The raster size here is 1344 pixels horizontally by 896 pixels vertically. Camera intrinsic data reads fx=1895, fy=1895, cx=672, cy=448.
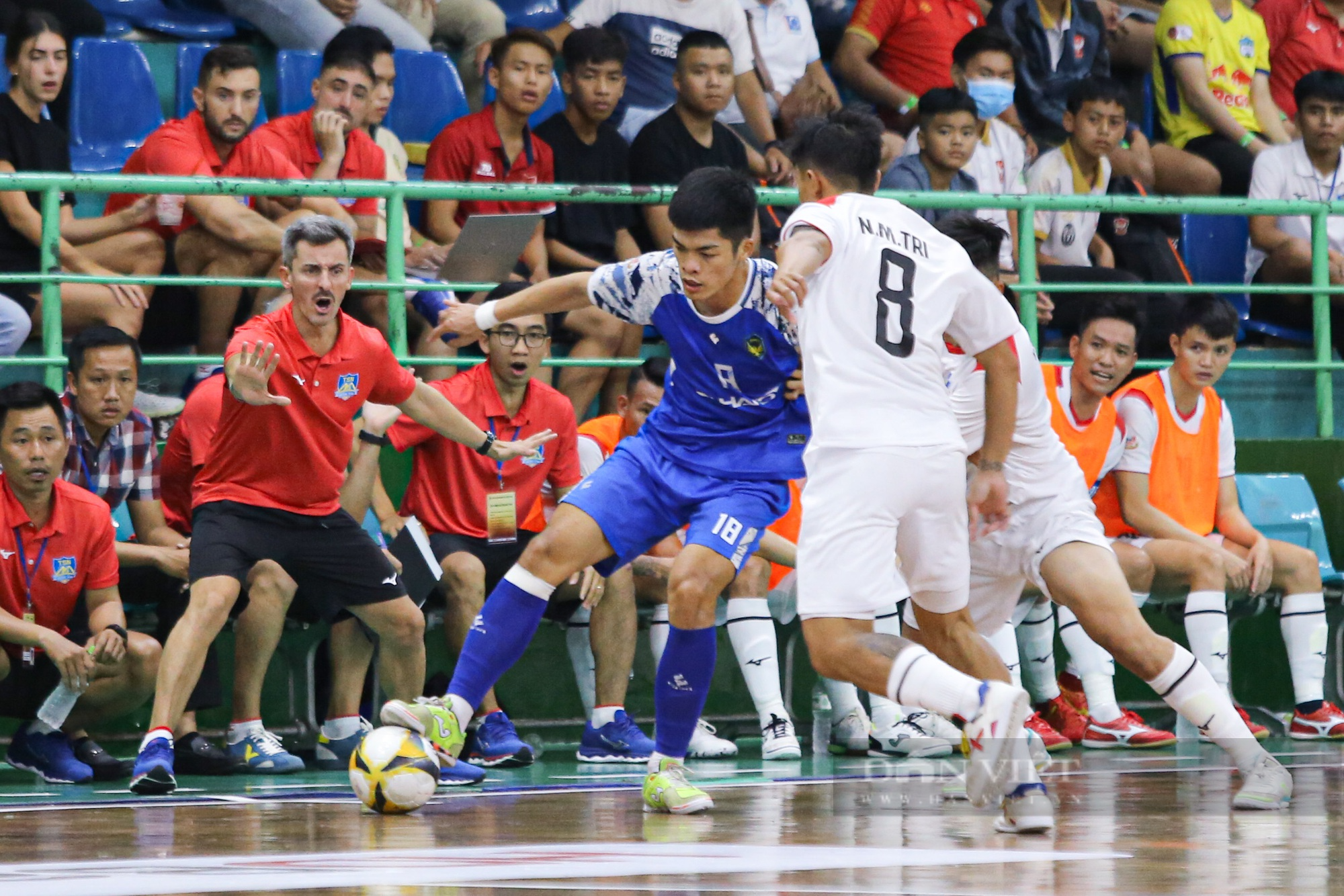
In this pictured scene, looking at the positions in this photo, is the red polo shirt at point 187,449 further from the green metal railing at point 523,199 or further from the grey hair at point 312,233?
the grey hair at point 312,233

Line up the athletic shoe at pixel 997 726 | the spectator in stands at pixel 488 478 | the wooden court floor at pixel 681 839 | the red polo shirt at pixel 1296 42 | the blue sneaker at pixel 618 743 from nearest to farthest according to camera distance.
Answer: the wooden court floor at pixel 681 839 < the athletic shoe at pixel 997 726 < the spectator in stands at pixel 488 478 < the blue sneaker at pixel 618 743 < the red polo shirt at pixel 1296 42

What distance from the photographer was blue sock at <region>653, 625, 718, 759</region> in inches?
254

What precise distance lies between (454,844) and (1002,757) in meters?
1.55

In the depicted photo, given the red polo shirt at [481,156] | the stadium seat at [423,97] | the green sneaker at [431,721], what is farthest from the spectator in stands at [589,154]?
the green sneaker at [431,721]

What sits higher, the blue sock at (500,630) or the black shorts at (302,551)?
the black shorts at (302,551)

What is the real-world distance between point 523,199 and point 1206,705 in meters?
4.47

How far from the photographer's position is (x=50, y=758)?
771 centimetres

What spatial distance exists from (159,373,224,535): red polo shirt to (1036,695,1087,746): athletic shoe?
14.1 ft

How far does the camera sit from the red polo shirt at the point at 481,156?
10352 mm

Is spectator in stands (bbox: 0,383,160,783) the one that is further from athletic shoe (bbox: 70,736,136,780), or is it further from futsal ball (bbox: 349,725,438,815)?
futsal ball (bbox: 349,725,438,815)

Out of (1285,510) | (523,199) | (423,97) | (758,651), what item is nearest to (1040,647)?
(758,651)

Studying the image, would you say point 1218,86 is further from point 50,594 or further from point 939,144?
point 50,594

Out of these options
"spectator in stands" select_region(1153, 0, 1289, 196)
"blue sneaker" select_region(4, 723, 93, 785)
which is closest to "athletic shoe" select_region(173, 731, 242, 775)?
"blue sneaker" select_region(4, 723, 93, 785)

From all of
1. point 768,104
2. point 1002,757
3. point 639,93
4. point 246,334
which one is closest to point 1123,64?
point 768,104
